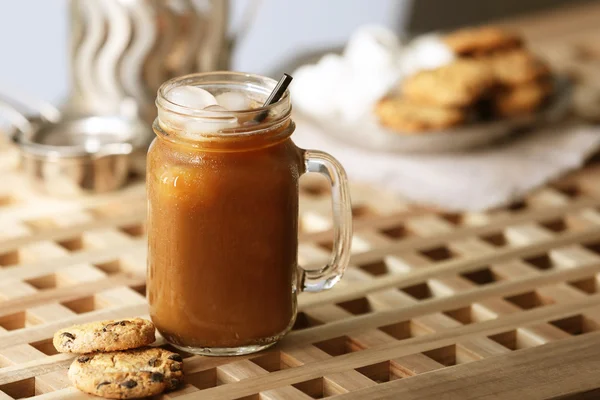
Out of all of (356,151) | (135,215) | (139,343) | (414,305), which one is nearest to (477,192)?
(356,151)

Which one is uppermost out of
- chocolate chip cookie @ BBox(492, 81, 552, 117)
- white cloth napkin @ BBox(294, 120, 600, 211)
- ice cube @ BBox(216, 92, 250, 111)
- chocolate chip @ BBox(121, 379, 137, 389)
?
ice cube @ BBox(216, 92, 250, 111)

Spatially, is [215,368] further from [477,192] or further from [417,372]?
[477,192]

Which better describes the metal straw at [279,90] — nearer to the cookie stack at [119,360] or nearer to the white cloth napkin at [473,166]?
the cookie stack at [119,360]

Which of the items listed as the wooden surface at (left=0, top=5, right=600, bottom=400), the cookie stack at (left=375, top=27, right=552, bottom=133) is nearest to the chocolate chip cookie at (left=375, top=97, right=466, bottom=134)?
the cookie stack at (left=375, top=27, right=552, bottom=133)

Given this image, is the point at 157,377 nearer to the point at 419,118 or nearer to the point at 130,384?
the point at 130,384

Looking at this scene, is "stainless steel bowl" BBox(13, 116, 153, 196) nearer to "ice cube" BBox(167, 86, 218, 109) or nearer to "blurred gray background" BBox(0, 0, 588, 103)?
"ice cube" BBox(167, 86, 218, 109)

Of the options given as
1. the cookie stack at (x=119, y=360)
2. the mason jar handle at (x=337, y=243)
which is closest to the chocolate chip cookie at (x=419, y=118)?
the mason jar handle at (x=337, y=243)
